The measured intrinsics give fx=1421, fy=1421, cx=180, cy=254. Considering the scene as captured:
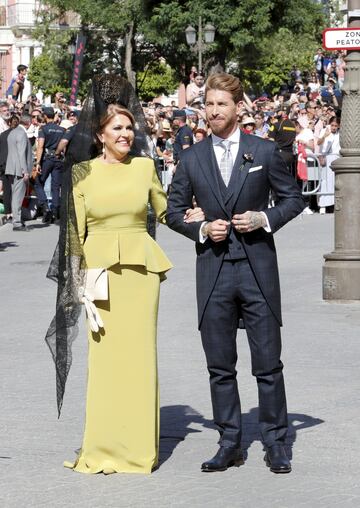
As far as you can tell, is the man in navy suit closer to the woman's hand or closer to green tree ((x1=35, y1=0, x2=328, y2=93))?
the woman's hand

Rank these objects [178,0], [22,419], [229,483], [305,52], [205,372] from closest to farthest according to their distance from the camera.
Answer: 1. [229,483]
2. [22,419]
3. [205,372]
4. [178,0]
5. [305,52]

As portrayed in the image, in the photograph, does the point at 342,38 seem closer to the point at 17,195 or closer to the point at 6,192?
the point at 17,195

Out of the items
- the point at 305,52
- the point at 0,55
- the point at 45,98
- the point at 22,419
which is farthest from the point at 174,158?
the point at 0,55

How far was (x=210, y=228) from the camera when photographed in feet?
22.0

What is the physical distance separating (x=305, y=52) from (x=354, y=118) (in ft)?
160

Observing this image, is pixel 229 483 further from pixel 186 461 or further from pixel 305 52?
pixel 305 52

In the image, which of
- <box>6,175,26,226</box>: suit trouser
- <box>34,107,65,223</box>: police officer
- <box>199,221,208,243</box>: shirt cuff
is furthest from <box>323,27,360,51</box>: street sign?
<box>34,107,65,223</box>: police officer

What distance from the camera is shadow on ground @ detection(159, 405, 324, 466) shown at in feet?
24.6

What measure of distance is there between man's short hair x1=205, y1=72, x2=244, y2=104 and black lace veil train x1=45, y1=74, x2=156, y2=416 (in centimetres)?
49

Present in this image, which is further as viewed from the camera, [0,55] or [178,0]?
[0,55]

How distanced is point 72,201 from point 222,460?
4.80ft

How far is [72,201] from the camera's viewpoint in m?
7.00

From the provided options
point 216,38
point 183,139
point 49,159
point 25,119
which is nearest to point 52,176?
point 49,159

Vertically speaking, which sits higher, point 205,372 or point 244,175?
point 244,175
